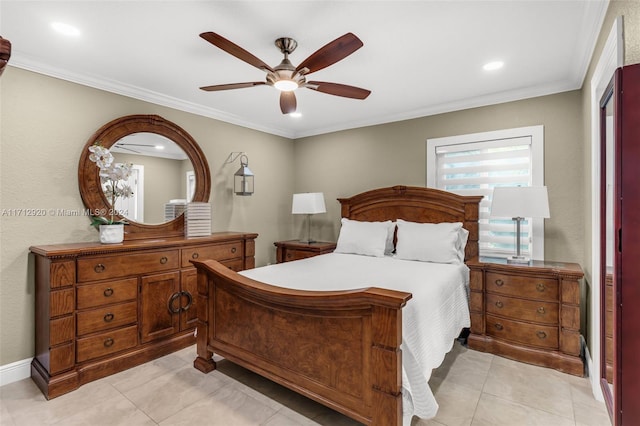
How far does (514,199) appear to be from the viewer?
2918 millimetres

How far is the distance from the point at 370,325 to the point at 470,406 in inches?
43.0

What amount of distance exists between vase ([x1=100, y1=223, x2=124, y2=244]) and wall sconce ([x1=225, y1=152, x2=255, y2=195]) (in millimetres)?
1567

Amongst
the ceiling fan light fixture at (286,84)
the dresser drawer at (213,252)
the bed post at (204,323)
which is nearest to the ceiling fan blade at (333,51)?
the ceiling fan light fixture at (286,84)

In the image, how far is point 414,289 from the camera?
2207 mm

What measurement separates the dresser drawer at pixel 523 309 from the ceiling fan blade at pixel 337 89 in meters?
2.14

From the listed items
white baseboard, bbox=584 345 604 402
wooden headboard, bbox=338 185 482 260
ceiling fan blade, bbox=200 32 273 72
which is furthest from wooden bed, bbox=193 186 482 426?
wooden headboard, bbox=338 185 482 260

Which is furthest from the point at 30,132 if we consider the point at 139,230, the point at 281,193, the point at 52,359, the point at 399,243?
the point at 399,243

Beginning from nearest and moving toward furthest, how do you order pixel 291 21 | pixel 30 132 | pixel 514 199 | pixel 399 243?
1. pixel 291 21
2. pixel 30 132
3. pixel 514 199
4. pixel 399 243

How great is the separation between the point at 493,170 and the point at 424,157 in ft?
2.54

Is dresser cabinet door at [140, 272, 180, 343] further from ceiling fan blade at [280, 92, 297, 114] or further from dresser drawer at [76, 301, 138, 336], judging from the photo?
ceiling fan blade at [280, 92, 297, 114]

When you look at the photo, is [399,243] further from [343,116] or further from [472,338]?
[343,116]

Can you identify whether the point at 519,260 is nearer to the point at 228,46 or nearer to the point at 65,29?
the point at 228,46

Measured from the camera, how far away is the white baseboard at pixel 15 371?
2.47m

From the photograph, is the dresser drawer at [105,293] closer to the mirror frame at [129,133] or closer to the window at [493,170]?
the mirror frame at [129,133]
